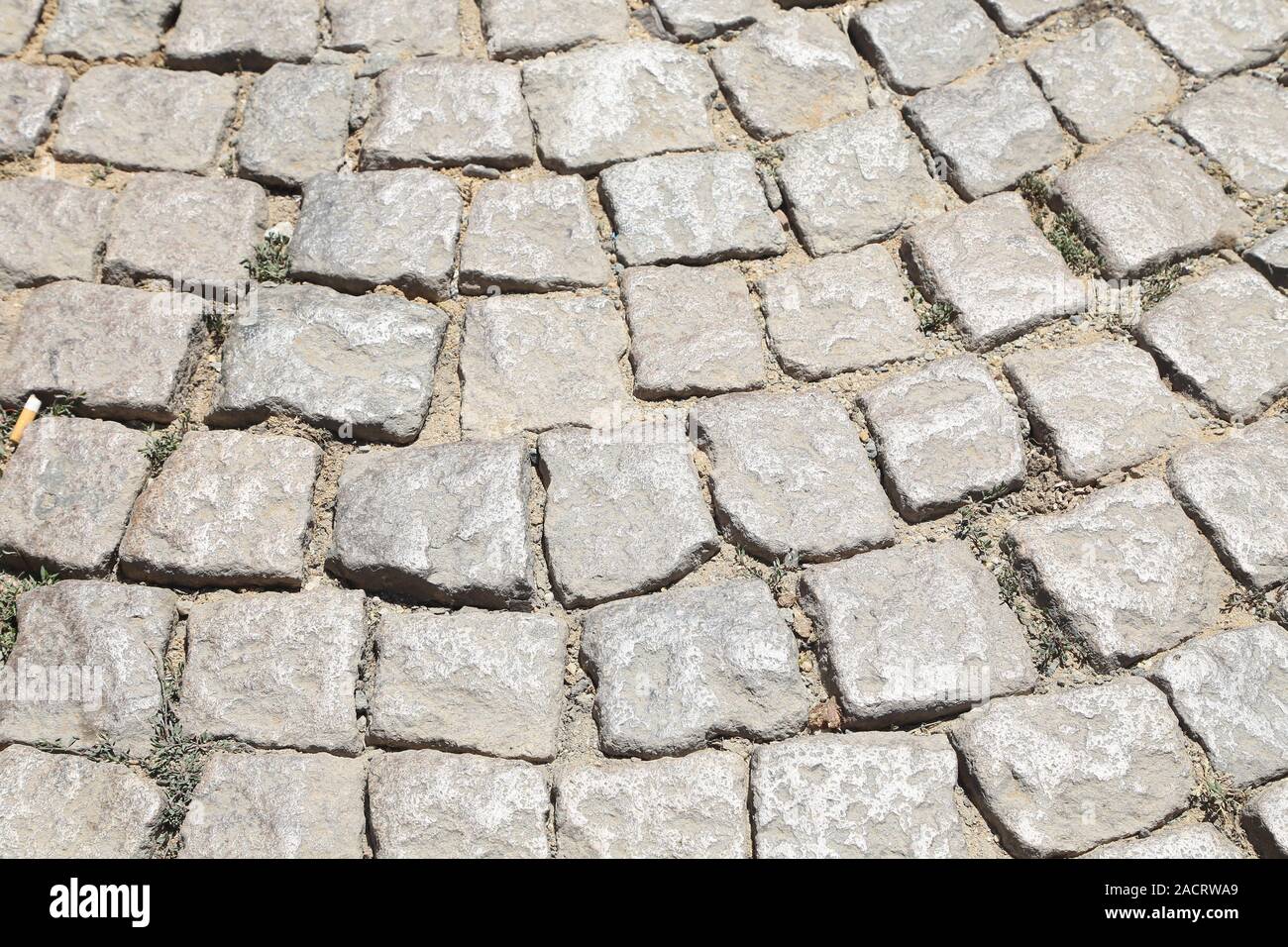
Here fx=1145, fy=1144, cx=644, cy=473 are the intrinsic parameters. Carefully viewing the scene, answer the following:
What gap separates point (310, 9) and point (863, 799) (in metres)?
3.08

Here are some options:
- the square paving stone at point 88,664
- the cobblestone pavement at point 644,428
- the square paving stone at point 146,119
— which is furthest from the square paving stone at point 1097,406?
the square paving stone at point 146,119

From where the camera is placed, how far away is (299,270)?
3320 millimetres

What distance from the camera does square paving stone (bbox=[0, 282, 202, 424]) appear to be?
3107 mm

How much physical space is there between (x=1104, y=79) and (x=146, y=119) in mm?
3051

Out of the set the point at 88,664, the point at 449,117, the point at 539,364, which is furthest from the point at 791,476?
the point at 88,664

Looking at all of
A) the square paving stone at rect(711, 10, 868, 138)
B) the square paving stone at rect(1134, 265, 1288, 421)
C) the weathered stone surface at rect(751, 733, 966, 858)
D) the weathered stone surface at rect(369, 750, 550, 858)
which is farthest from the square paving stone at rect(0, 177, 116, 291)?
the square paving stone at rect(1134, 265, 1288, 421)

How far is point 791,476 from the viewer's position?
9.74 ft

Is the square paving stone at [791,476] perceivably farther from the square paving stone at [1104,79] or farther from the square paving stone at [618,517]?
the square paving stone at [1104,79]

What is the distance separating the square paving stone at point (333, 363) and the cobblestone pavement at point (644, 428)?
12 mm

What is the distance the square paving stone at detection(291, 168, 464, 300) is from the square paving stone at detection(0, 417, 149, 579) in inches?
28.0

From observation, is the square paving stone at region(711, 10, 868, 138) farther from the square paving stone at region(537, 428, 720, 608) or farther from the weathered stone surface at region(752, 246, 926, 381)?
the square paving stone at region(537, 428, 720, 608)

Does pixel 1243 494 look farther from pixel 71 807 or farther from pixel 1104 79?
pixel 71 807
